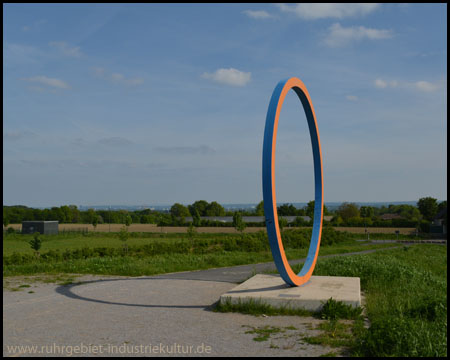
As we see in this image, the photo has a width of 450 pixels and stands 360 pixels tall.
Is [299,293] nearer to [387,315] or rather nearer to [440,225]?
[387,315]

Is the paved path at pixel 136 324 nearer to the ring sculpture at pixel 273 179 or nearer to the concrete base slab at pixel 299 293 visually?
the concrete base slab at pixel 299 293

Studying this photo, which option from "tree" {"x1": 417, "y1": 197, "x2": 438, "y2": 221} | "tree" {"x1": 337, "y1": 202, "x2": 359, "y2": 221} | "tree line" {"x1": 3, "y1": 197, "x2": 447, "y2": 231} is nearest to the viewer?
"tree line" {"x1": 3, "y1": 197, "x2": 447, "y2": 231}

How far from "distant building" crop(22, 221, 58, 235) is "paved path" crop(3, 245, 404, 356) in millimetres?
49038

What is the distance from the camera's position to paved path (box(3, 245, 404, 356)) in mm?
7699

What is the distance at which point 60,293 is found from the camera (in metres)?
13.1

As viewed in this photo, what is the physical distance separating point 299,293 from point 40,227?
56127 millimetres

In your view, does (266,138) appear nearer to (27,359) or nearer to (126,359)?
(126,359)

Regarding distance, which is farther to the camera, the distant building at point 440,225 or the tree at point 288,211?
the tree at point 288,211

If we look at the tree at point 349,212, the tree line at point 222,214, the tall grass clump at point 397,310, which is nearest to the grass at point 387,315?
the tall grass clump at point 397,310

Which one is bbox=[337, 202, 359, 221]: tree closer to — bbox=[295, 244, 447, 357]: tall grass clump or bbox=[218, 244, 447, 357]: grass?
bbox=[295, 244, 447, 357]: tall grass clump

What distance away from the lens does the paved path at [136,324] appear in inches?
303

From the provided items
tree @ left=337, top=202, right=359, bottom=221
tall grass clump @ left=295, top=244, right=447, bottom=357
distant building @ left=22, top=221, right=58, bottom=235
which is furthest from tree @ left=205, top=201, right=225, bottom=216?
tall grass clump @ left=295, top=244, right=447, bottom=357

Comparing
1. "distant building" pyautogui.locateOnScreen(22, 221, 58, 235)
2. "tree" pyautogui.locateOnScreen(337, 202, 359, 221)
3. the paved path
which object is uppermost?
"tree" pyautogui.locateOnScreen(337, 202, 359, 221)

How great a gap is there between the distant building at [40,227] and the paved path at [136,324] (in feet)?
161
